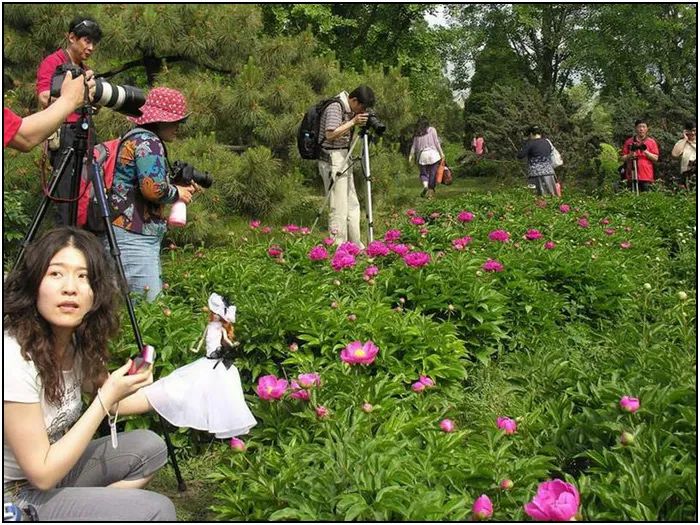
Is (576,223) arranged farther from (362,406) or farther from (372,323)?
(362,406)

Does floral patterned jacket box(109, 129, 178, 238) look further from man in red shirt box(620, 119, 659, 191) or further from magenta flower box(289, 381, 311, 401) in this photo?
man in red shirt box(620, 119, 659, 191)

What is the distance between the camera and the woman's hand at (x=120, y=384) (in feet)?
5.70

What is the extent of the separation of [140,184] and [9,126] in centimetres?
94

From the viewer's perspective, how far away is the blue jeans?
10.4 feet

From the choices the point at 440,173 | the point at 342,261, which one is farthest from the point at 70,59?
the point at 440,173

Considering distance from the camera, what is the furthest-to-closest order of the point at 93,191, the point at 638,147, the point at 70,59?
1. the point at 638,147
2. the point at 70,59
3. the point at 93,191

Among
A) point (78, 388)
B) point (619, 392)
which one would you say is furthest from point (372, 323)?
point (78, 388)

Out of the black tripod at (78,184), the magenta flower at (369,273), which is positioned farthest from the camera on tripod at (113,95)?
the magenta flower at (369,273)

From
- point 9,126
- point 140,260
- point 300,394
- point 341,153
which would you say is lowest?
point 300,394

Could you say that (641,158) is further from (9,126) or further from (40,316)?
(40,316)

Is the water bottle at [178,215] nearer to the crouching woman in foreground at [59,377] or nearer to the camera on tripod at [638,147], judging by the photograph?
the crouching woman in foreground at [59,377]

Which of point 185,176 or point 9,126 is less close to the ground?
point 9,126

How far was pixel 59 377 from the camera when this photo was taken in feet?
6.03

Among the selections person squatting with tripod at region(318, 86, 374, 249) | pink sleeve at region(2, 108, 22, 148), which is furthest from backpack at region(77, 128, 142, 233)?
person squatting with tripod at region(318, 86, 374, 249)
